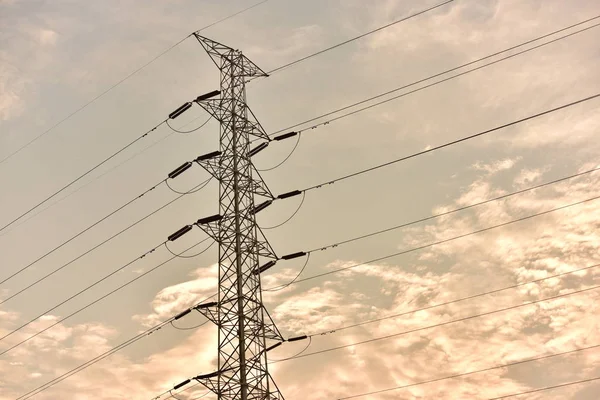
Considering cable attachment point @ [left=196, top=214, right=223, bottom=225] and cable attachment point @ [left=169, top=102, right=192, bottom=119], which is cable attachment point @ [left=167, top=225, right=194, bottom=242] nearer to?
cable attachment point @ [left=196, top=214, right=223, bottom=225]

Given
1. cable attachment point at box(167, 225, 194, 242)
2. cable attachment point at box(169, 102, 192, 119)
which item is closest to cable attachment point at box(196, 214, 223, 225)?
cable attachment point at box(167, 225, 194, 242)

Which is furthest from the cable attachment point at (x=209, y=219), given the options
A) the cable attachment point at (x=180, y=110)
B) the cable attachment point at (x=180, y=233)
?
the cable attachment point at (x=180, y=110)

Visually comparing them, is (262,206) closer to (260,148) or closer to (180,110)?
(260,148)

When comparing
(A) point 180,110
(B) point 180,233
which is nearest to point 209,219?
(B) point 180,233

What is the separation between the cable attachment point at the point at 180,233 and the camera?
2992cm

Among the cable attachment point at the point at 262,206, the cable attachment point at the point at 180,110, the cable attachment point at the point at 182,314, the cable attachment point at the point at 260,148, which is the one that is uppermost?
the cable attachment point at the point at 180,110

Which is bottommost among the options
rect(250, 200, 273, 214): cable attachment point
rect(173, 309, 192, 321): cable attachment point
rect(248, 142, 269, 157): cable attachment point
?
rect(173, 309, 192, 321): cable attachment point

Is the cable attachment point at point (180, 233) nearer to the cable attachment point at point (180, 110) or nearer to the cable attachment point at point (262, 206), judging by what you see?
the cable attachment point at point (262, 206)

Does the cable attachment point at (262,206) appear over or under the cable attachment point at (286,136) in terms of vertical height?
under

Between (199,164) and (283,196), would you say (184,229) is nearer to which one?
(199,164)

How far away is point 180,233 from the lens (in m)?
30.6

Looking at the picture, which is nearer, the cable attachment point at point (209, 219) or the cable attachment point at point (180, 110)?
A: the cable attachment point at point (209, 219)

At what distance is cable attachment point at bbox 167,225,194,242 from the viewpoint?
29.9m

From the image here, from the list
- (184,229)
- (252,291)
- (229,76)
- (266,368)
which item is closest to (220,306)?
(252,291)
